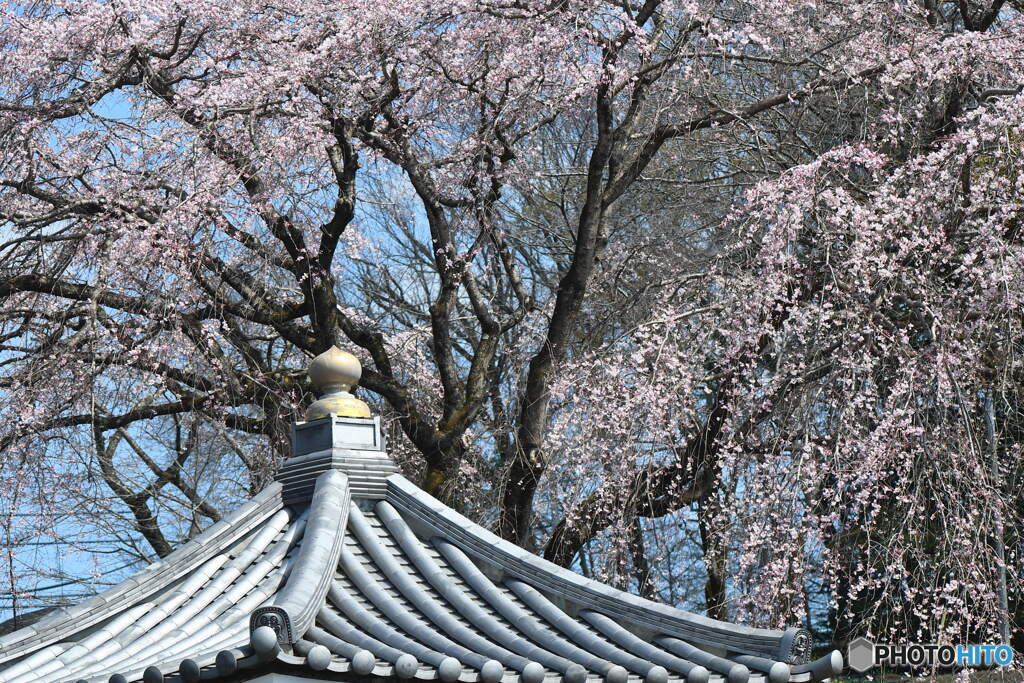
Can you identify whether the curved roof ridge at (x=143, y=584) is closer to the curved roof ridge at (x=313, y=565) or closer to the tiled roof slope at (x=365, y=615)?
the tiled roof slope at (x=365, y=615)

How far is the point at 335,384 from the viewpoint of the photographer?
435 cm

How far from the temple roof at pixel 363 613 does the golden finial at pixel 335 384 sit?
2.2 inches

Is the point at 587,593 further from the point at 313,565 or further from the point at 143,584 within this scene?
the point at 143,584

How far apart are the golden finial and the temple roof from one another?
55 millimetres

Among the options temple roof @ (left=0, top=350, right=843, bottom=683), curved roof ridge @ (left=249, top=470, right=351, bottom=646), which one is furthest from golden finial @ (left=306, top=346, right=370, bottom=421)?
curved roof ridge @ (left=249, top=470, right=351, bottom=646)

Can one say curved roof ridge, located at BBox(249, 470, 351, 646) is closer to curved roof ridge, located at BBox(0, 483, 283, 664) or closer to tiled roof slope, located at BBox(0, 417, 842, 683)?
tiled roof slope, located at BBox(0, 417, 842, 683)

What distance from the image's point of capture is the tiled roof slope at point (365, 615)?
3.38 m

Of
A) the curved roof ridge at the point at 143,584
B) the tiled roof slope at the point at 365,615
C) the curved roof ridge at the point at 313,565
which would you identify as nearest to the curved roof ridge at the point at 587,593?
the tiled roof slope at the point at 365,615

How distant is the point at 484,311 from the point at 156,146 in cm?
268

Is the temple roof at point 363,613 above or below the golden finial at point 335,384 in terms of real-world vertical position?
below

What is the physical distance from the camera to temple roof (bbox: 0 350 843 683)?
3.38 m

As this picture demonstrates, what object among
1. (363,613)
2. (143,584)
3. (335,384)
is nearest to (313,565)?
(363,613)

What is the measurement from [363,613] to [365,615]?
0.5 inches

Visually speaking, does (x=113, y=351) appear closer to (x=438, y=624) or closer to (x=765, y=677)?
(x=438, y=624)
